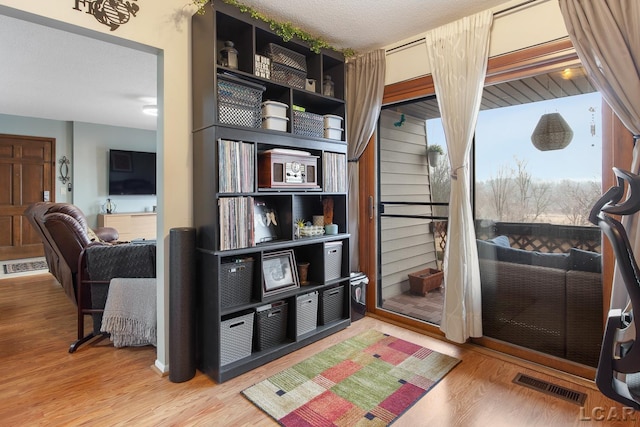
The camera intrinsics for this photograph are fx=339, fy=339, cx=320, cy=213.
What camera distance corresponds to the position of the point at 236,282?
2221 millimetres

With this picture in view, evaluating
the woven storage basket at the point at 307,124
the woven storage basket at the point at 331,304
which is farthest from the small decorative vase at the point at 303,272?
the woven storage basket at the point at 307,124

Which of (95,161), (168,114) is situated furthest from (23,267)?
(168,114)

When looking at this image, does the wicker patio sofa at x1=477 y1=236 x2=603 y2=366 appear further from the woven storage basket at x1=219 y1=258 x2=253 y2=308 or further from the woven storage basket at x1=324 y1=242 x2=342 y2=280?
the woven storage basket at x1=219 y1=258 x2=253 y2=308

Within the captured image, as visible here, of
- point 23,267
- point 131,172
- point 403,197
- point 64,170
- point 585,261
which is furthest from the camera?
point 131,172

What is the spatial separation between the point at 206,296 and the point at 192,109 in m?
1.22

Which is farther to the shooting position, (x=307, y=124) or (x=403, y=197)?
(x=403, y=197)

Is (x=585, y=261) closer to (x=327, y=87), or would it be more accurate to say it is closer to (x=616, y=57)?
(x=616, y=57)

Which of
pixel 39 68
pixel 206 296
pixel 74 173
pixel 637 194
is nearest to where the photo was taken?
pixel 637 194

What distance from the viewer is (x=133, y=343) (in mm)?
2572

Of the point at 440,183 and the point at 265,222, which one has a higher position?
the point at 440,183

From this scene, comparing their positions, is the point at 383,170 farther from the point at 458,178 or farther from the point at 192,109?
the point at 192,109

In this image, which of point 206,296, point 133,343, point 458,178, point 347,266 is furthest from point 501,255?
point 133,343

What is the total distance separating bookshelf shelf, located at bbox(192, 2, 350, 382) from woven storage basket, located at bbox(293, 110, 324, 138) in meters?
0.02

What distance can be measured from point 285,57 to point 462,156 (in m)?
1.51
